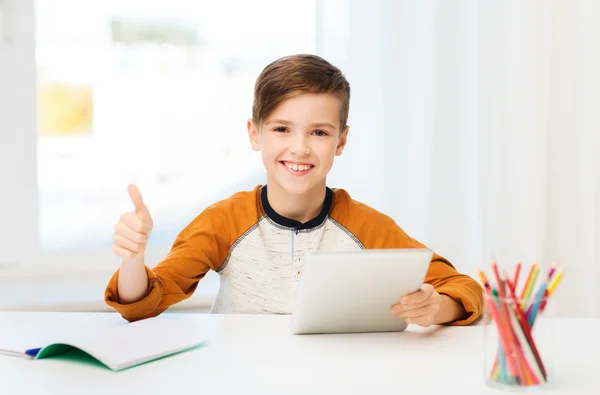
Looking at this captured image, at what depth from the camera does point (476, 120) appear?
2615mm

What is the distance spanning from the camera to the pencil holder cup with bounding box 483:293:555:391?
0.98m

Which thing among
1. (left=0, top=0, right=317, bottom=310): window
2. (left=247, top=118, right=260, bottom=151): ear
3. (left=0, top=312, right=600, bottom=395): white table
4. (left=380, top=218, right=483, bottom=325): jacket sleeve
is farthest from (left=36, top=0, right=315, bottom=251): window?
(left=0, top=312, right=600, bottom=395): white table

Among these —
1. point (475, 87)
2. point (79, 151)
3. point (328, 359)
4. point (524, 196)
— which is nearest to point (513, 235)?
point (524, 196)

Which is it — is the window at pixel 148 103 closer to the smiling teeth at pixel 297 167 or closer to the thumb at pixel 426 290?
the smiling teeth at pixel 297 167

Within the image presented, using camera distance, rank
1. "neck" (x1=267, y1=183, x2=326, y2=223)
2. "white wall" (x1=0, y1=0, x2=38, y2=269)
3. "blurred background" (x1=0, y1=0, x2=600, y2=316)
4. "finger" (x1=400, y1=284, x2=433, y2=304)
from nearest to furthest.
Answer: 1. "finger" (x1=400, y1=284, x2=433, y2=304)
2. "neck" (x1=267, y1=183, x2=326, y2=223)
3. "white wall" (x1=0, y1=0, x2=38, y2=269)
4. "blurred background" (x1=0, y1=0, x2=600, y2=316)

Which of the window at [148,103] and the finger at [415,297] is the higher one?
the window at [148,103]

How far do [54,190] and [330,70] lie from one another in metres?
1.22

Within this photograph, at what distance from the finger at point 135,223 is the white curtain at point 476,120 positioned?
137cm

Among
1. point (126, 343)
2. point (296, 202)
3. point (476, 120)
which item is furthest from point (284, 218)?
point (476, 120)

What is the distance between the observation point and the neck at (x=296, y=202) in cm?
170

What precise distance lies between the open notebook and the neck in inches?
18.7

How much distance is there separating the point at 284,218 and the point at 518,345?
0.78 meters

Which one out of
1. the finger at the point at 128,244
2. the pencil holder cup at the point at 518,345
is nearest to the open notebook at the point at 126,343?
the finger at the point at 128,244

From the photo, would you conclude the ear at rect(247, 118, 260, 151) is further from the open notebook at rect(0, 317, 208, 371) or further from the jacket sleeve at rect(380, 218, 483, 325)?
the open notebook at rect(0, 317, 208, 371)
